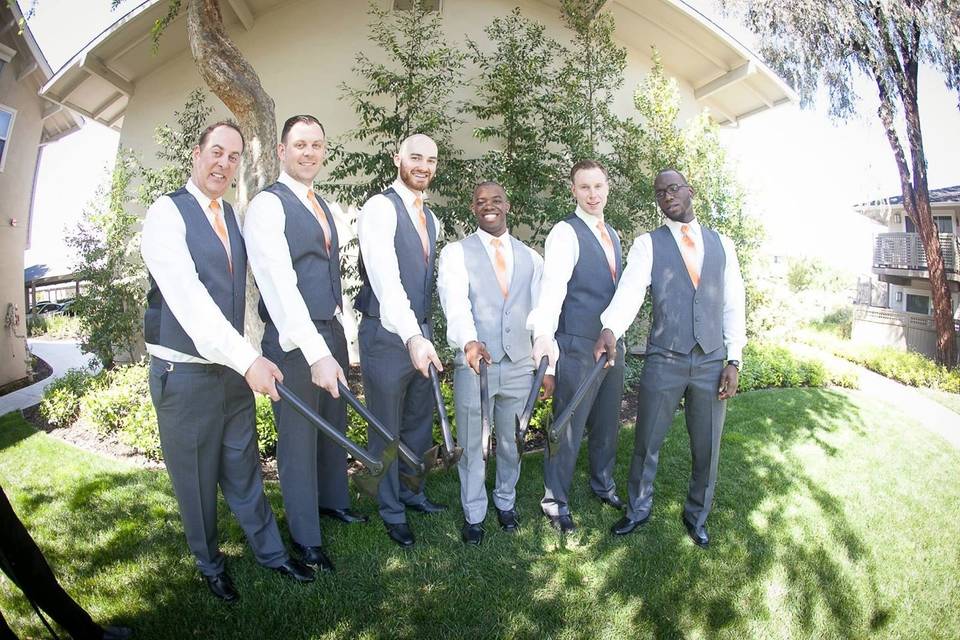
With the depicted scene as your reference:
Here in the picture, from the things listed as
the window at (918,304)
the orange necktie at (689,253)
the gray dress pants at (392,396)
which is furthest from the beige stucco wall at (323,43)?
the window at (918,304)

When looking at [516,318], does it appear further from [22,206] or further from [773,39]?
[773,39]

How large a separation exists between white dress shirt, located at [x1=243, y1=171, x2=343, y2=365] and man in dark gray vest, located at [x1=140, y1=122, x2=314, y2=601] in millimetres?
101

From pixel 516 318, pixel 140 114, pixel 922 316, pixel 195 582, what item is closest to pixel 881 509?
pixel 516 318

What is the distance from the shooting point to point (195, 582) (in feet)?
9.42

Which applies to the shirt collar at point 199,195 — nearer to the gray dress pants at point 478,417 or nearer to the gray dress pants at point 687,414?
the gray dress pants at point 478,417

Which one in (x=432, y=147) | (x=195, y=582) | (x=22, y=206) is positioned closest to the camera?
(x=195, y=582)

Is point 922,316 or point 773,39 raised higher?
point 773,39

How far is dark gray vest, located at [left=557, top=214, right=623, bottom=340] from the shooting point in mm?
3309

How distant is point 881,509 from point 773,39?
8.32 metres

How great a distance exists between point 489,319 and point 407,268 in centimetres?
55

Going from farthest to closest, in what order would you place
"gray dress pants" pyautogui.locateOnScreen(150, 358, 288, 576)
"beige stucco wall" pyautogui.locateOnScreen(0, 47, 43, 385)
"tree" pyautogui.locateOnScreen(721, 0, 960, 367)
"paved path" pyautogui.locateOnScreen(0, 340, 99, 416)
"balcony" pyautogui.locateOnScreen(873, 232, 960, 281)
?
"balcony" pyautogui.locateOnScreen(873, 232, 960, 281), "tree" pyautogui.locateOnScreen(721, 0, 960, 367), "paved path" pyautogui.locateOnScreen(0, 340, 99, 416), "beige stucco wall" pyautogui.locateOnScreen(0, 47, 43, 385), "gray dress pants" pyautogui.locateOnScreen(150, 358, 288, 576)

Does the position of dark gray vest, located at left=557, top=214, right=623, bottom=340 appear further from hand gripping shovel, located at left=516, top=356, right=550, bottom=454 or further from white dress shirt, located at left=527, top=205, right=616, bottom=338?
hand gripping shovel, located at left=516, top=356, right=550, bottom=454

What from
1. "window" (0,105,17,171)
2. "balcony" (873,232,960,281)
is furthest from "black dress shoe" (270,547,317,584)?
"balcony" (873,232,960,281)

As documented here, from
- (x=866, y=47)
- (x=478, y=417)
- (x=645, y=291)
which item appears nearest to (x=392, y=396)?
(x=478, y=417)
